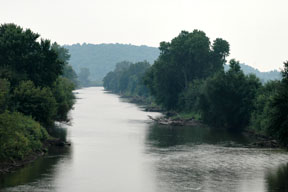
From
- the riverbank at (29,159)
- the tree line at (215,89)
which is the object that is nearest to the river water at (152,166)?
the riverbank at (29,159)

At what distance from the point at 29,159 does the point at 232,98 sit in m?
52.4

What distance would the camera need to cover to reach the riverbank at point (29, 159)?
5294cm

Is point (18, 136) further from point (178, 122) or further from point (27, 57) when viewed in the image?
point (178, 122)

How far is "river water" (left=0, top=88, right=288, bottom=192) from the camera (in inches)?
1870

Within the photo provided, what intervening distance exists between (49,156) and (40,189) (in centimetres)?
1737

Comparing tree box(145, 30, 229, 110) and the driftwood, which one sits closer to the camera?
the driftwood

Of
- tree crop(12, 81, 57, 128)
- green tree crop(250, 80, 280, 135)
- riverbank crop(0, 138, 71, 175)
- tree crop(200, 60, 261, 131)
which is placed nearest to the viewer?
riverbank crop(0, 138, 71, 175)

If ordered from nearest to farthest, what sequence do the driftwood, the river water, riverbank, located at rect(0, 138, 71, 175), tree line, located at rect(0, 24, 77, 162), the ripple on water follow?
1. the river water
2. the ripple on water
3. riverbank, located at rect(0, 138, 71, 175)
4. tree line, located at rect(0, 24, 77, 162)
5. the driftwood

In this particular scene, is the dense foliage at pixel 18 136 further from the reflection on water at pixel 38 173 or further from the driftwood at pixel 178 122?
the driftwood at pixel 178 122

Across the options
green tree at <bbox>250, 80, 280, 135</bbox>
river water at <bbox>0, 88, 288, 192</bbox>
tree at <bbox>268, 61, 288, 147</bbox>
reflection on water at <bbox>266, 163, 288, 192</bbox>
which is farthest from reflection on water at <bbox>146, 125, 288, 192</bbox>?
tree at <bbox>268, 61, 288, 147</bbox>

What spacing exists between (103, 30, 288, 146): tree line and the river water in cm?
567

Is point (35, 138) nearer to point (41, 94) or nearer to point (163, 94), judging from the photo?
point (41, 94)

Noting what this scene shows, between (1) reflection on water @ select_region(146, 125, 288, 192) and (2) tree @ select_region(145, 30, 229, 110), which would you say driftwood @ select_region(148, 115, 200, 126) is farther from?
(2) tree @ select_region(145, 30, 229, 110)

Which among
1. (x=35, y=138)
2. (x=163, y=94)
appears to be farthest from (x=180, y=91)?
(x=35, y=138)
